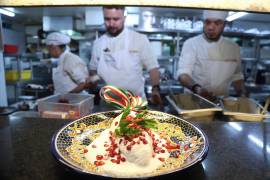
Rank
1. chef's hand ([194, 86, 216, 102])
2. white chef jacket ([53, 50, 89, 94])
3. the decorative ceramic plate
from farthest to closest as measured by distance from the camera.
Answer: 1. white chef jacket ([53, 50, 89, 94])
2. chef's hand ([194, 86, 216, 102])
3. the decorative ceramic plate

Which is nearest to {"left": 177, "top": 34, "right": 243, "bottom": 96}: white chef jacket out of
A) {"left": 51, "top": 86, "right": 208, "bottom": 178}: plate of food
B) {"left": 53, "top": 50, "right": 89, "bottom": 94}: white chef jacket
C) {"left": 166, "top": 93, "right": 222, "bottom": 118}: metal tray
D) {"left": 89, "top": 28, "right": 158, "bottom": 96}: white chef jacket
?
{"left": 89, "top": 28, "right": 158, "bottom": 96}: white chef jacket

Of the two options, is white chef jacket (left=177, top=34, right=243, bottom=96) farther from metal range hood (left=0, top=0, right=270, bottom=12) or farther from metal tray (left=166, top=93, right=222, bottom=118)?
metal range hood (left=0, top=0, right=270, bottom=12)

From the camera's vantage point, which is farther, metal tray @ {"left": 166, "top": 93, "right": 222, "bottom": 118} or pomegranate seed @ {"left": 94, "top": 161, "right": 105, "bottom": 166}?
metal tray @ {"left": 166, "top": 93, "right": 222, "bottom": 118}

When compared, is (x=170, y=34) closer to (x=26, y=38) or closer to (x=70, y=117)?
(x=70, y=117)

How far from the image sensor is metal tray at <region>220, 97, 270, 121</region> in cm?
124

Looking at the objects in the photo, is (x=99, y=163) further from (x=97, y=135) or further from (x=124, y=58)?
(x=124, y=58)

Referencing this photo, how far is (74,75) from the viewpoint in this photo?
8.19 feet

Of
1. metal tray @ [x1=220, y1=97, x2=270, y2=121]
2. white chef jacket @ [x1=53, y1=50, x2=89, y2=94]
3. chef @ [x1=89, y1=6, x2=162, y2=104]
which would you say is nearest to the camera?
metal tray @ [x1=220, y1=97, x2=270, y2=121]

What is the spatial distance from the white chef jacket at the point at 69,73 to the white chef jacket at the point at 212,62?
42.7 inches

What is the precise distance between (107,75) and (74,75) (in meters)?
0.51

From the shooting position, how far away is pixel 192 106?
4.71ft

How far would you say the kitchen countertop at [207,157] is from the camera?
0.64 metres

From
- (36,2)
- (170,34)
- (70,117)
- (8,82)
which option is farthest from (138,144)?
(8,82)

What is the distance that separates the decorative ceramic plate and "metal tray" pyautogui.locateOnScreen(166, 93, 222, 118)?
1.16 ft
